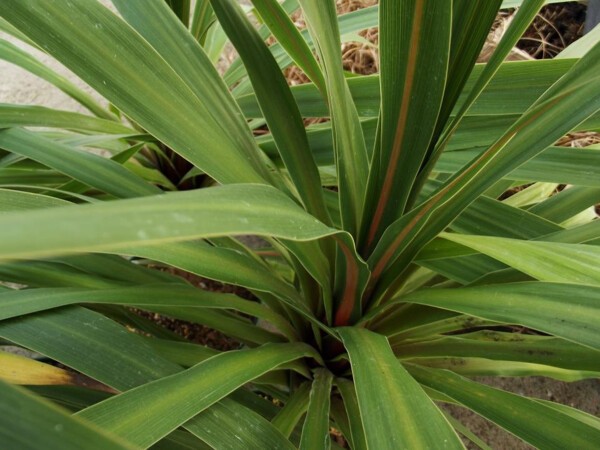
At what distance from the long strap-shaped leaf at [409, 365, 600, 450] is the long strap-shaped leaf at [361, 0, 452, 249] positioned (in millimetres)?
149

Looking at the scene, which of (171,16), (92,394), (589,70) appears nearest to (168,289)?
(92,394)

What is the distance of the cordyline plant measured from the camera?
351 millimetres

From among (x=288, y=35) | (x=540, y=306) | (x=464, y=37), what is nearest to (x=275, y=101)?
(x=288, y=35)

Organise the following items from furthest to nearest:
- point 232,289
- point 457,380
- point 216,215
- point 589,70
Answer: point 232,289 < point 457,380 < point 589,70 < point 216,215

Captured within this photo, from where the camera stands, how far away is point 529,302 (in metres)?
0.36

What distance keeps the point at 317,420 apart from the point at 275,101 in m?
0.27

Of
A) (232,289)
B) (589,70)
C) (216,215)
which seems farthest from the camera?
(232,289)

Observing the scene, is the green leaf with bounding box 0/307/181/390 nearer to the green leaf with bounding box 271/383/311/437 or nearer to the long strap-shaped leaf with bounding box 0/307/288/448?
the long strap-shaped leaf with bounding box 0/307/288/448

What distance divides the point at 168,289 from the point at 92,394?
0.12 meters

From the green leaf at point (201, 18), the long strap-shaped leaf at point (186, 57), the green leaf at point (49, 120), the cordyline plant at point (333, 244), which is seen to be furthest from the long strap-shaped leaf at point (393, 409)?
the green leaf at point (201, 18)

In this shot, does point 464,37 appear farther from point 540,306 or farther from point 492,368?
point 492,368

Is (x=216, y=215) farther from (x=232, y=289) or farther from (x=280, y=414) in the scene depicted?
(x=232, y=289)

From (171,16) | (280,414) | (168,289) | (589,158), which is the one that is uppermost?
(171,16)

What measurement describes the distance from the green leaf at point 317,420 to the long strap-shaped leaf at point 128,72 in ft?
0.68
